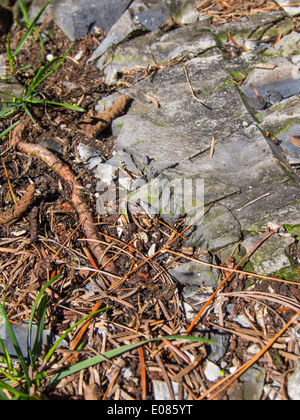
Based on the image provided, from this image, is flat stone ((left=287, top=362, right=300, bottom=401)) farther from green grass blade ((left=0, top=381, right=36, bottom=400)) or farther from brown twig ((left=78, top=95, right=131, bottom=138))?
brown twig ((left=78, top=95, right=131, bottom=138))

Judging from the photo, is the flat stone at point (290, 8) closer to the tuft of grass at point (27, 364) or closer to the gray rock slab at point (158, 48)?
the gray rock slab at point (158, 48)

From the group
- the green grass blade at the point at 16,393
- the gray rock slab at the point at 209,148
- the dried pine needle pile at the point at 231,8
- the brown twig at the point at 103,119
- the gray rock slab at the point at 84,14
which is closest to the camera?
the green grass blade at the point at 16,393

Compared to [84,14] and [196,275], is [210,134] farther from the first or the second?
[84,14]

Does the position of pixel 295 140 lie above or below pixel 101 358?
above

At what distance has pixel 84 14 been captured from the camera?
345 centimetres

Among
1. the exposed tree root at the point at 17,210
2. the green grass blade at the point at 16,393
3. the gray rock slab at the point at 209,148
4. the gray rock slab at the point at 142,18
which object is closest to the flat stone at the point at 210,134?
the gray rock slab at the point at 209,148

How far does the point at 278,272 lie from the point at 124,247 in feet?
3.19

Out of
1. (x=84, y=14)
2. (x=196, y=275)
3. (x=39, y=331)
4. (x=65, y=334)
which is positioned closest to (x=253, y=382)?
(x=196, y=275)

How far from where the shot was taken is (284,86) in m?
2.66

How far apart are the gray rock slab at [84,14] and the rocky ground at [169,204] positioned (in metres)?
0.19

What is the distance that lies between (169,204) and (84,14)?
2.59 meters

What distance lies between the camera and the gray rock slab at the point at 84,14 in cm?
343

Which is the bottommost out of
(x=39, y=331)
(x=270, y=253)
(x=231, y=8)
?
(x=39, y=331)
